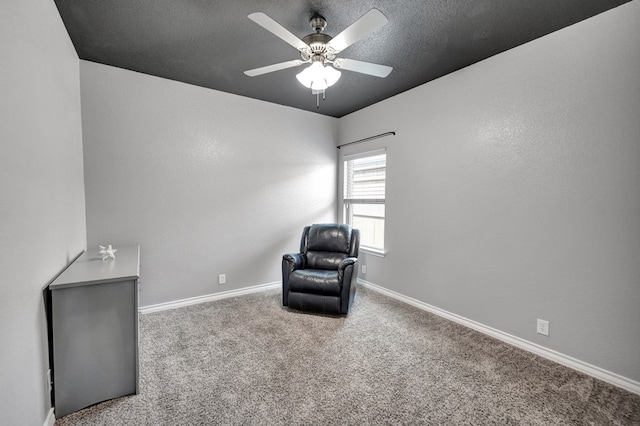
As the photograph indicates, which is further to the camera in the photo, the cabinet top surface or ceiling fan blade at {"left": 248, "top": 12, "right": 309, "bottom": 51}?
the cabinet top surface

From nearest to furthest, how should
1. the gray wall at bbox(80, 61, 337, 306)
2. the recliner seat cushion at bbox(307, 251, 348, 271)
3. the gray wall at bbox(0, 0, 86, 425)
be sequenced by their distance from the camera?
the gray wall at bbox(0, 0, 86, 425), the gray wall at bbox(80, 61, 337, 306), the recliner seat cushion at bbox(307, 251, 348, 271)

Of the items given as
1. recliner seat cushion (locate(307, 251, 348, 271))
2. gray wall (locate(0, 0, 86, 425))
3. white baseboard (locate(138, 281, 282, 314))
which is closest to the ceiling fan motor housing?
gray wall (locate(0, 0, 86, 425))

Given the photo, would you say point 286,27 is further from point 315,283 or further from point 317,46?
point 315,283

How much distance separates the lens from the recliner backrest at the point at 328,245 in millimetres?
3510

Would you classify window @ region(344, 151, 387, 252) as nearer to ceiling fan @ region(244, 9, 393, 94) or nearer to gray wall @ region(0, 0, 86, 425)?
ceiling fan @ region(244, 9, 393, 94)

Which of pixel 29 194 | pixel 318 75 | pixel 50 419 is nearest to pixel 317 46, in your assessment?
pixel 318 75

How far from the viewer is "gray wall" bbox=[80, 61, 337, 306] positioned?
2828 millimetres

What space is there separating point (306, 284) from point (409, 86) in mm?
2581

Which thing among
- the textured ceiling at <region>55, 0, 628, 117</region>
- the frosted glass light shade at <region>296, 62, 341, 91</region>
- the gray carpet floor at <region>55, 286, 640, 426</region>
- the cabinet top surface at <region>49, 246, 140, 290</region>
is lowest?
the gray carpet floor at <region>55, 286, 640, 426</region>

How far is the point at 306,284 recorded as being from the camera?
10.0 feet

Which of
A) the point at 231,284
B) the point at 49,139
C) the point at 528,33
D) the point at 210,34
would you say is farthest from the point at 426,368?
the point at 210,34

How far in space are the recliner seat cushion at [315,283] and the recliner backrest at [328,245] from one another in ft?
1.25

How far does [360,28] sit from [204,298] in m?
3.25

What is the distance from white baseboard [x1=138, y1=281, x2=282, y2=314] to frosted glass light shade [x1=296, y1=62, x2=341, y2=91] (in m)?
2.71
